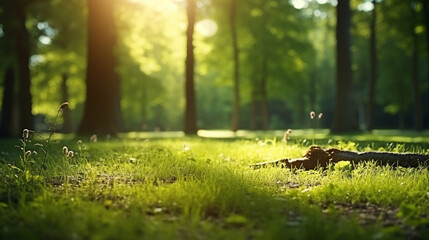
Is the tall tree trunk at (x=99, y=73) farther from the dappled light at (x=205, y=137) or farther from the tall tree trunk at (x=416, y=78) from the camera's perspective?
the tall tree trunk at (x=416, y=78)

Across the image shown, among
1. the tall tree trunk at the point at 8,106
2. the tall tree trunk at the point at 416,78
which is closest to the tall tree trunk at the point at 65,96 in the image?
the tall tree trunk at the point at 8,106


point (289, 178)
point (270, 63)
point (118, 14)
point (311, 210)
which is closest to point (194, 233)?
point (311, 210)

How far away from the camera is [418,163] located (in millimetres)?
6195

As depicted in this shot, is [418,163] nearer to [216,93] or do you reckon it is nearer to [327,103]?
[327,103]

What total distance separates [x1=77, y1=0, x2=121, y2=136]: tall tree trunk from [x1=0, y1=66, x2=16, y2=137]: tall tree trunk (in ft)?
Result: 21.2

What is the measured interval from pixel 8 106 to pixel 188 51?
831 centimetres

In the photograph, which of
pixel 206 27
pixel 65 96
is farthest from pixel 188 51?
pixel 65 96

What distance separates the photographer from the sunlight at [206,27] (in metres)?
26.2

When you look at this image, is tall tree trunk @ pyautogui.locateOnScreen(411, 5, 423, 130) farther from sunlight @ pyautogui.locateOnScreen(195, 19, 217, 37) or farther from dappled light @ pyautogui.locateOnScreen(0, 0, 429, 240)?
sunlight @ pyautogui.locateOnScreen(195, 19, 217, 37)

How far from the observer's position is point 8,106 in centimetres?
1906

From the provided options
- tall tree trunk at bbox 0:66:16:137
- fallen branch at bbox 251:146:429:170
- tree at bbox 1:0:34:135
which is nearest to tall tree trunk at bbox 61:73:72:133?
tall tree trunk at bbox 0:66:16:137

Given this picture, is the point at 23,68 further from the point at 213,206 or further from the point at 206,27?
the point at 213,206

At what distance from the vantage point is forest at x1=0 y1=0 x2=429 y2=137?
54.9 ft

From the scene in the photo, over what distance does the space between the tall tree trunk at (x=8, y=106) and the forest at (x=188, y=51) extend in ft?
0.15
